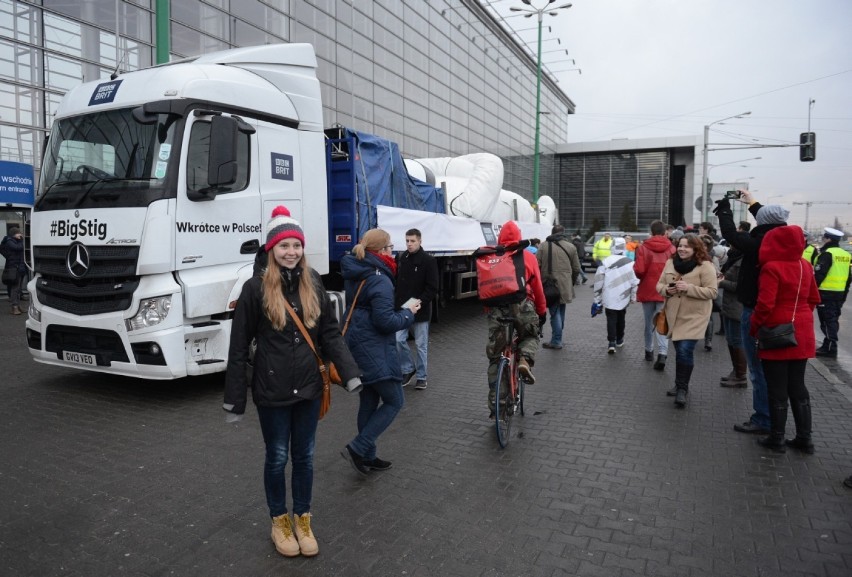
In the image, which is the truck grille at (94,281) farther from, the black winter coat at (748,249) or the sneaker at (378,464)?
the black winter coat at (748,249)

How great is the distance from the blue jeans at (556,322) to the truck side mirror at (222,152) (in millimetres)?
5425

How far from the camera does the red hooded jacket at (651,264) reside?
8.65m

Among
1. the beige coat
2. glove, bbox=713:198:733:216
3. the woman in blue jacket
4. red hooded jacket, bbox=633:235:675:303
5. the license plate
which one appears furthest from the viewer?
red hooded jacket, bbox=633:235:675:303

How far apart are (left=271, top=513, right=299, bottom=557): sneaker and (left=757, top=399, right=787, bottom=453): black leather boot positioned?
388 cm

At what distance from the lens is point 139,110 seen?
6234 millimetres

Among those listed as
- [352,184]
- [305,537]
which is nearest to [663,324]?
[352,184]

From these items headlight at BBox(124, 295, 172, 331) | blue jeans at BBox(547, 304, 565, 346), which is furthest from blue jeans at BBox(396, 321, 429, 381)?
blue jeans at BBox(547, 304, 565, 346)

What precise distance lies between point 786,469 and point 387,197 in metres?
6.62

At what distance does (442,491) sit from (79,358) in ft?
13.8

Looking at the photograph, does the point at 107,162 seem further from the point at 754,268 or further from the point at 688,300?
the point at 754,268

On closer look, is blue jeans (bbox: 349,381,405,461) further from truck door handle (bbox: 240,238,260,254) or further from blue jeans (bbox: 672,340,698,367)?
blue jeans (bbox: 672,340,698,367)

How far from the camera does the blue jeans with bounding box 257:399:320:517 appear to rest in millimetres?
3436

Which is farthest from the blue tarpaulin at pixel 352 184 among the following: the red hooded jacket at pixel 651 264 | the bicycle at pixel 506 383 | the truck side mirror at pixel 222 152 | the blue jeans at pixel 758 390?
the blue jeans at pixel 758 390

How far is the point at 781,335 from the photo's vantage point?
16.1ft
